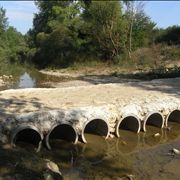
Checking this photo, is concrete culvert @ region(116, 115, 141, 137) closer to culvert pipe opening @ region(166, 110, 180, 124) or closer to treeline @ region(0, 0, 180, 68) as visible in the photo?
culvert pipe opening @ region(166, 110, 180, 124)

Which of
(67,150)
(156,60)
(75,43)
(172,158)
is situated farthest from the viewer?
(75,43)

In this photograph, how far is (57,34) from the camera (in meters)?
46.9

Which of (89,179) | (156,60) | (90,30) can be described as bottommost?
(89,179)

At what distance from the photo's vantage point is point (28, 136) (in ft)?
43.4

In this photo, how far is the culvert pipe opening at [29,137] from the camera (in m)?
12.2

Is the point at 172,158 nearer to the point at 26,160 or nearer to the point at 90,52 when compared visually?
the point at 26,160

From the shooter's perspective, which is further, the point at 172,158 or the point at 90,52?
the point at 90,52

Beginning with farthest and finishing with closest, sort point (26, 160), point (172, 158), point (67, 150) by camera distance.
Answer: point (67, 150), point (172, 158), point (26, 160)

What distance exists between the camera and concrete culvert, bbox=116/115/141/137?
14.2m

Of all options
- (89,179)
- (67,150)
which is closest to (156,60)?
(67,150)

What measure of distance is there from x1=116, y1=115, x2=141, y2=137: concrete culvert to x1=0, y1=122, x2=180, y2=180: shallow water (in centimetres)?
29

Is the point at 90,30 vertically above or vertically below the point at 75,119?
above

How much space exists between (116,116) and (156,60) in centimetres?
2052

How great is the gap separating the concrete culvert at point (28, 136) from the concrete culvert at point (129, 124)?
9.74ft
